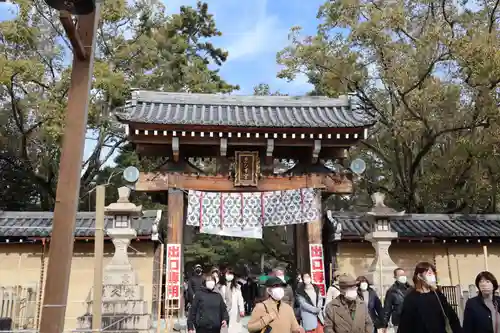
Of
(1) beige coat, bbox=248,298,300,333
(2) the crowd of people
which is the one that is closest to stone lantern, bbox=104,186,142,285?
(2) the crowd of people

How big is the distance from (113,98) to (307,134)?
11032mm

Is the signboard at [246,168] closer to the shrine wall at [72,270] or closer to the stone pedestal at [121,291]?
the stone pedestal at [121,291]

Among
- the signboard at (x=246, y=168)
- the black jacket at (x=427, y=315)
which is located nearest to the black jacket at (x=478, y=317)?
the black jacket at (x=427, y=315)

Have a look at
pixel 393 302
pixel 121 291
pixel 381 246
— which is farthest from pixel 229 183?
pixel 393 302

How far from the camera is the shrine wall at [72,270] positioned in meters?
11.4

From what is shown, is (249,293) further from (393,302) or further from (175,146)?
(393,302)

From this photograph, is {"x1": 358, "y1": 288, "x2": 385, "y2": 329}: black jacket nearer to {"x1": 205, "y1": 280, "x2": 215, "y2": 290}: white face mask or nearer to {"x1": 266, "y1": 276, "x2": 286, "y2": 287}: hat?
{"x1": 205, "y1": 280, "x2": 215, "y2": 290}: white face mask

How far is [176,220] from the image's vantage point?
37.8ft

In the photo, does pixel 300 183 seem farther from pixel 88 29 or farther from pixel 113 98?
pixel 113 98

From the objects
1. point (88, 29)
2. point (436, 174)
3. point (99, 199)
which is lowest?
point (99, 199)

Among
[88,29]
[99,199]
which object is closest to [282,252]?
[99,199]

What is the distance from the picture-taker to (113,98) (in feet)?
64.3

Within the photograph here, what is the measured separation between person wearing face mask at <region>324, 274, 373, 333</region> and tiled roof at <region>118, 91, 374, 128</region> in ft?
22.1

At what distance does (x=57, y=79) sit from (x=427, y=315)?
57.4 feet
